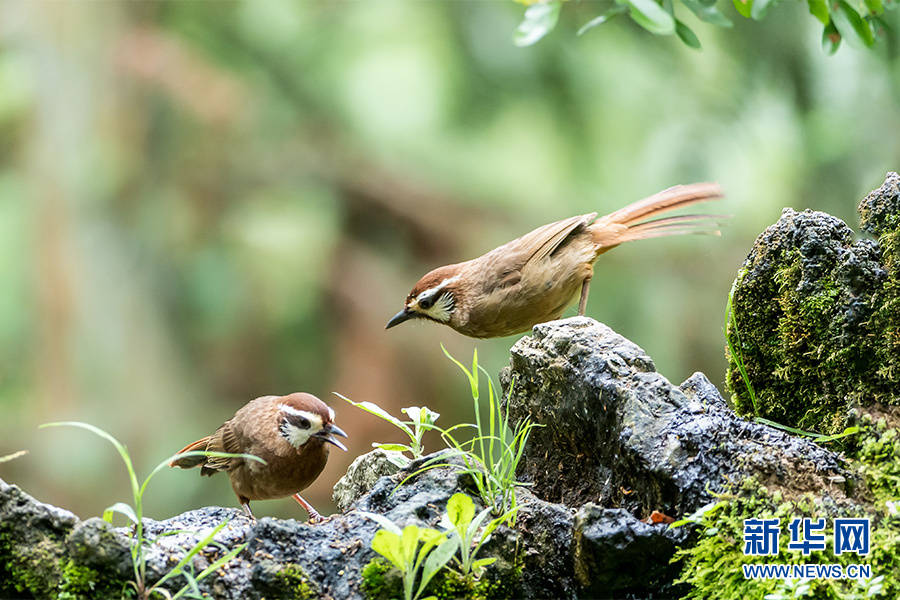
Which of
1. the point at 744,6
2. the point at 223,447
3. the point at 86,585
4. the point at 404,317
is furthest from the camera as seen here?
the point at 404,317

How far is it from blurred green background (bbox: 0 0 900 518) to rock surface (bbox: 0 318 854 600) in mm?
3637

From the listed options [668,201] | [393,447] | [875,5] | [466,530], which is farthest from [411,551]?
[668,201]

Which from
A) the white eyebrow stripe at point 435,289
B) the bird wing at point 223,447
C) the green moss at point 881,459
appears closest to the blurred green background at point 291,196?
the white eyebrow stripe at point 435,289

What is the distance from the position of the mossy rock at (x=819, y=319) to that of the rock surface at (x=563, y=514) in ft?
0.70

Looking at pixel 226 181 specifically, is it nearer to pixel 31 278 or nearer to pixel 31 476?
pixel 31 278

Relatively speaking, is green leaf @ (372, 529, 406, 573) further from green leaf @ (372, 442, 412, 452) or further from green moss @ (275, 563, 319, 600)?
green leaf @ (372, 442, 412, 452)

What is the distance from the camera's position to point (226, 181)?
6.98 meters

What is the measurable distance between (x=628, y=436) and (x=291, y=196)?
5043 mm

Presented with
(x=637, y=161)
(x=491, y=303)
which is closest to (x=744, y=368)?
(x=491, y=303)

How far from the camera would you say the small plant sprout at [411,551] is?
1943 mm

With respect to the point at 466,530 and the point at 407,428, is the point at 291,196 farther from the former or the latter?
the point at 466,530

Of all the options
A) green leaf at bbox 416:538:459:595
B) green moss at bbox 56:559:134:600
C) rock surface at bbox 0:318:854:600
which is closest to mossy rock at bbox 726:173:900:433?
rock surface at bbox 0:318:854:600

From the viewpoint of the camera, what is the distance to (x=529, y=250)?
446 cm

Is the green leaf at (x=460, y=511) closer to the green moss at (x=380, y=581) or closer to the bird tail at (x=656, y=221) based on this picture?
the green moss at (x=380, y=581)
